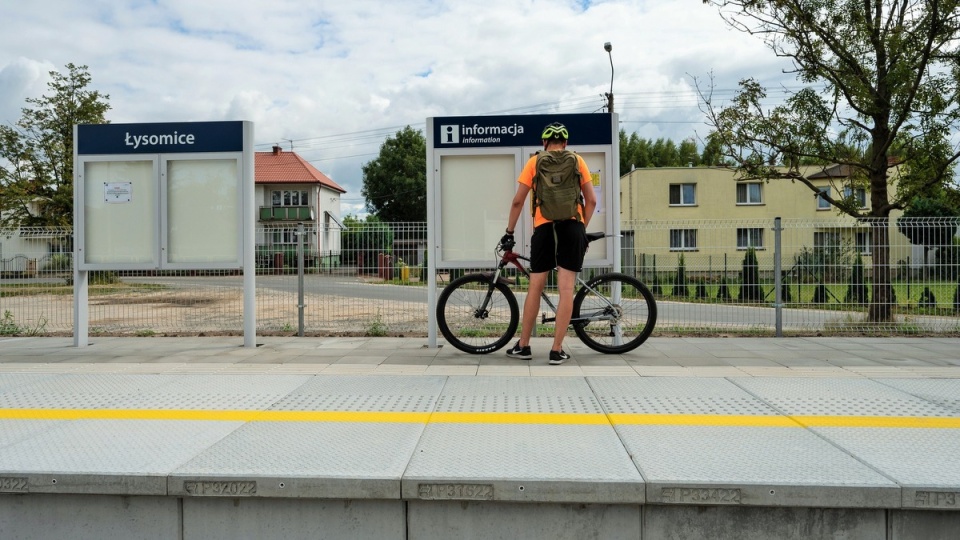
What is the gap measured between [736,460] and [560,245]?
3326 mm

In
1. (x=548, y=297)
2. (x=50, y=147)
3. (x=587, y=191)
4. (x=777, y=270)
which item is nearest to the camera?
(x=587, y=191)

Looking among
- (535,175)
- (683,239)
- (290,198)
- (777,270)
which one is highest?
(290,198)

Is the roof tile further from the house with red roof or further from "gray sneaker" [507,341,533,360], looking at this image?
"gray sneaker" [507,341,533,360]

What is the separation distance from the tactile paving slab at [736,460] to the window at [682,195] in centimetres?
3759

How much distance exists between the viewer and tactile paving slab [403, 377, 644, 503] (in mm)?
3072

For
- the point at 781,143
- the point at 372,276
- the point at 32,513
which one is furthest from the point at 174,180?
the point at 781,143

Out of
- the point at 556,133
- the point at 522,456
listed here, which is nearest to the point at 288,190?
the point at 556,133

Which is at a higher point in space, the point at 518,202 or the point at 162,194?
the point at 162,194

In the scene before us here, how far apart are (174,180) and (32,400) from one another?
3.97m

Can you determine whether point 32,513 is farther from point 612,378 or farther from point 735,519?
point 612,378

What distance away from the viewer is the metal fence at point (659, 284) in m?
9.41

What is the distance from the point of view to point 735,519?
10.2 ft

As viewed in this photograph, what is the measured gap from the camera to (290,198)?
6750 centimetres

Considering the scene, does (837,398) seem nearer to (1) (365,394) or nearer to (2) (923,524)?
(2) (923,524)
